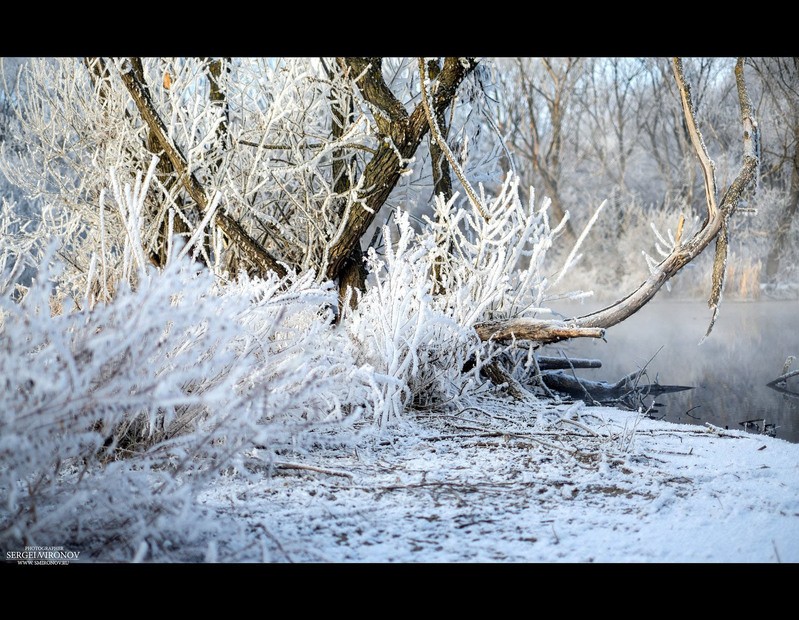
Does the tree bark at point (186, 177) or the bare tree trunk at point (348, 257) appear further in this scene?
the bare tree trunk at point (348, 257)

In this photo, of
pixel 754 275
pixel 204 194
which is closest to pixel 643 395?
pixel 204 194

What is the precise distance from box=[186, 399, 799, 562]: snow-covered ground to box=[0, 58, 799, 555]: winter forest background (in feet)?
0.43

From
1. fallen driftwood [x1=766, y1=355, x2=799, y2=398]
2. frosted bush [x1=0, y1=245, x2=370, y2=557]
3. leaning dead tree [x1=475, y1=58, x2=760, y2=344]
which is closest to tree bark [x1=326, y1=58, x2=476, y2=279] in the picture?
leaning dead tree [x1=475, y1=58, x2=760, y2=344]

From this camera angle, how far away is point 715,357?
619 cm

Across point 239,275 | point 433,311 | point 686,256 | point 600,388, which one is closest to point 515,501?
point 433,311

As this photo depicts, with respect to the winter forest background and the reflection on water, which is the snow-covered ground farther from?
the reflection on water

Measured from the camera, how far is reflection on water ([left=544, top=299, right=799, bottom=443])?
13.8ft

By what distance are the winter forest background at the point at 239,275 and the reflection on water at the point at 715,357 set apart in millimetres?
1040

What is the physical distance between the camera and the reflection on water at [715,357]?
4199mm

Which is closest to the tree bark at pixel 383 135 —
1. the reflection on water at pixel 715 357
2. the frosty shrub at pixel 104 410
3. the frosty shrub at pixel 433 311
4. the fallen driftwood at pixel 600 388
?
the frosty shrub at pixel 433 311

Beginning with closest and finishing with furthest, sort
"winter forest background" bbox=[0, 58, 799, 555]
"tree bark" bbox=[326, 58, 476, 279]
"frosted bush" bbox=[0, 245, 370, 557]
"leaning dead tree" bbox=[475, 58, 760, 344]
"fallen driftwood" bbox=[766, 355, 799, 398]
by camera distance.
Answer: "frosted bush" bbox=[0, 245, 370, 557] → "winter forest background" bbox=[0, 58, 799, 555] → "leaning dead tree" bbox=[475, 58, 760, 344] → "tree bark" bbox=[326, 58, 476, 279] → "fallen driftwood" bbox=[766, 355, 799, 398]

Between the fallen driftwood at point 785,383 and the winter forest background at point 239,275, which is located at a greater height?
the winter forest background at point 239,275

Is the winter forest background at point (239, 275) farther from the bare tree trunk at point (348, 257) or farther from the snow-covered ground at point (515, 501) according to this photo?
the snow-covered ground at point (515, 501)
